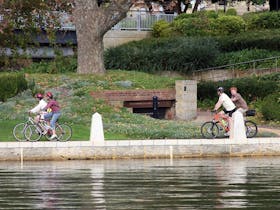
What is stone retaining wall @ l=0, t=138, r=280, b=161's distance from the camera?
26.9 m

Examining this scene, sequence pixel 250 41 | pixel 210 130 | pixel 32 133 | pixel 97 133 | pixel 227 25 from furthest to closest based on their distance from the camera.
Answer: pixel 227 25 < pixel 250 41 < pixel 210 130 < pixel 32 133 < pixel 97 133

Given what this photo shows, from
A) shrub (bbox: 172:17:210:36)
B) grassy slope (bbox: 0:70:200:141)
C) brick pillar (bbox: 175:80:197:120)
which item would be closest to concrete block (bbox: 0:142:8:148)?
grassy slope (bbox: 0:70:200:141)

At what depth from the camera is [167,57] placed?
152ft

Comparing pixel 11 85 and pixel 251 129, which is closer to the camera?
pixel 251 129

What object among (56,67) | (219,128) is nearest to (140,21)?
(56,67)

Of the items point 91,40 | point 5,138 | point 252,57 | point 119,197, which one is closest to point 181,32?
point 252,57

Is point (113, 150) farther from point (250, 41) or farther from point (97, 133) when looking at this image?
point (250, 41)

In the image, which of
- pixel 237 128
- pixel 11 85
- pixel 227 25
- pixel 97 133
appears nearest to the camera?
pixel 97 133

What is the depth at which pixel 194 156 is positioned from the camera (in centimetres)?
2742

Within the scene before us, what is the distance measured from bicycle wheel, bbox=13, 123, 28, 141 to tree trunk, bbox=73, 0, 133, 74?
11.0m

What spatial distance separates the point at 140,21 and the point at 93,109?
20.3 m

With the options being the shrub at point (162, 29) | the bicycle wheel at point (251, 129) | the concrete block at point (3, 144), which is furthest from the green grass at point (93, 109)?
the shrub at point (162, 29)

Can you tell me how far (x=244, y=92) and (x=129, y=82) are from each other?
4.73m

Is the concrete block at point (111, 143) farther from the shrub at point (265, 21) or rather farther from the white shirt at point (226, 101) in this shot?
the shrub at point (265, 21)
